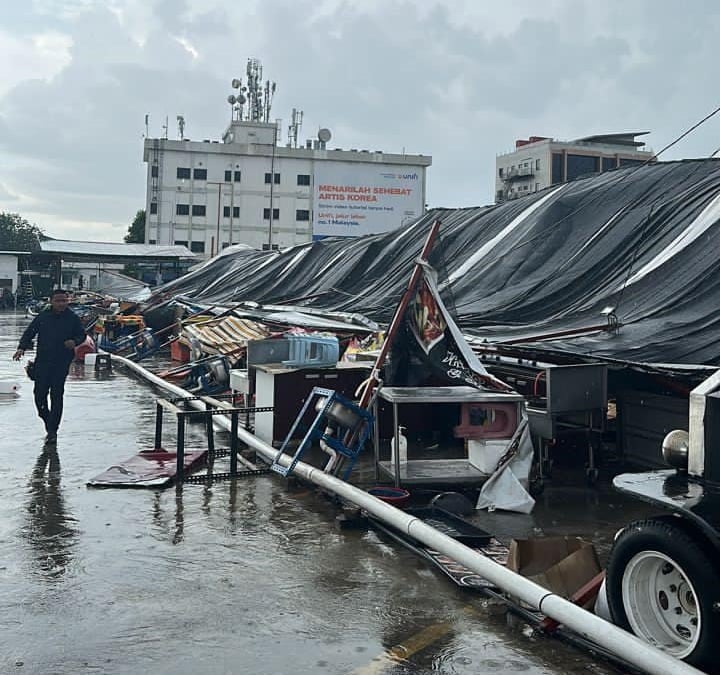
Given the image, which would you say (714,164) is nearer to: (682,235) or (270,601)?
(682,235)

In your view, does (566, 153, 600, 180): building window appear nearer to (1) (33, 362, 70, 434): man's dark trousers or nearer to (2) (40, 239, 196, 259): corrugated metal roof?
(2) (40, 239, 196, 259): corrugated metal roof

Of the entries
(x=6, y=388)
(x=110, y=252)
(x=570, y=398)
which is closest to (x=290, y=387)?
(x=570, y=398)

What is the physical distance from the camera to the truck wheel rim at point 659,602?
4004mm

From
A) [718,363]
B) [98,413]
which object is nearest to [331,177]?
Result: [98,413]

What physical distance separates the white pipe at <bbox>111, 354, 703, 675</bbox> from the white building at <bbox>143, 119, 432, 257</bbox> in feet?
204

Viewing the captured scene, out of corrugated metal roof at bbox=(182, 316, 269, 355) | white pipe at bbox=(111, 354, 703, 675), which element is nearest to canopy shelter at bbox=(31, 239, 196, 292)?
corrugated metal roof at bbox=(182, 316, 269, 355)

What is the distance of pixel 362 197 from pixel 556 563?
70345 mm

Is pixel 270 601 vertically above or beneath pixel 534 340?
beneath

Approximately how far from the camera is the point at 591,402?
25.2ft

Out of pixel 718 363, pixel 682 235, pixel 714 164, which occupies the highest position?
pixel 714 164

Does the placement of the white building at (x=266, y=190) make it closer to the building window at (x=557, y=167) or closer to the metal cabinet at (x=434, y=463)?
the building window at (x=557, y=167)

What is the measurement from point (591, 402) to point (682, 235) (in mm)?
3116

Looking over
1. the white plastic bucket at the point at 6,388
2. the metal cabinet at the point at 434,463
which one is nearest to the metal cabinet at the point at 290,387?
the metal cabinet at the point at 434,463

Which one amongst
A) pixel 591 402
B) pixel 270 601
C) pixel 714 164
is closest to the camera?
pixel 270 601
